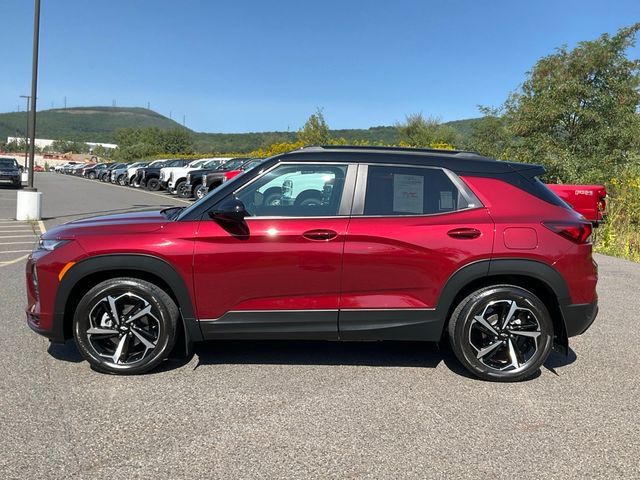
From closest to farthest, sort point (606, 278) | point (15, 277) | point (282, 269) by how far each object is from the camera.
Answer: point (282, 269) → point (15, 277) → point (606, 278)

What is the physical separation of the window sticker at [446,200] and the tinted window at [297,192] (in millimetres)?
736

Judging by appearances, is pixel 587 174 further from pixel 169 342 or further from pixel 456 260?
pixel 169 342

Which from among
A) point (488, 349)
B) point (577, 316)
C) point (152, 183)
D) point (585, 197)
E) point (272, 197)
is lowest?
point (488, 349)

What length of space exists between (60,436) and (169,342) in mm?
1029

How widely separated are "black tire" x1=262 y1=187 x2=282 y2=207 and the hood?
0.73 metres

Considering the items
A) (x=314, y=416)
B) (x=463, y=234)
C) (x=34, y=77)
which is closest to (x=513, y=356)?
(x=463, y=234)

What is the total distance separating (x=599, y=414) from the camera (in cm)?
361

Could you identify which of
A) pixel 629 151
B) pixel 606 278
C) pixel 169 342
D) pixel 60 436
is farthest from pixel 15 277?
pixel 629 151

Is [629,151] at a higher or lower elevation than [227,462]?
higher

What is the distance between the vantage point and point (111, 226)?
4105mm

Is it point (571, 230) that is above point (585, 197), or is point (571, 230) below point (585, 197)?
below

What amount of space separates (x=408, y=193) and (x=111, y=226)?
2.19 meters

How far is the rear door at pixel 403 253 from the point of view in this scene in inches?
155

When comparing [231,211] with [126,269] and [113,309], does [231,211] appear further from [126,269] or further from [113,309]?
[113,309]
